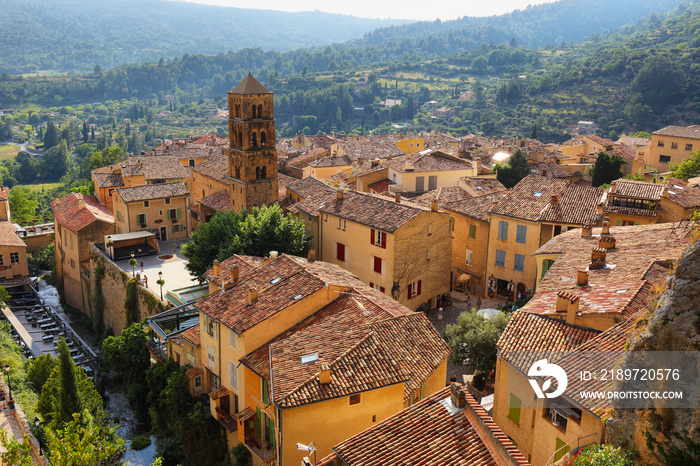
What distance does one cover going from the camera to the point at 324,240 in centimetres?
4184

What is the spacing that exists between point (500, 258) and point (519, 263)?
4.53 feet

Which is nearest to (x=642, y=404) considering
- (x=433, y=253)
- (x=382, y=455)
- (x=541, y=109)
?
(x=382, y=455)

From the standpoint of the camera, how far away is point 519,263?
38.0m

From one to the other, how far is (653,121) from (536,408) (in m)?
121

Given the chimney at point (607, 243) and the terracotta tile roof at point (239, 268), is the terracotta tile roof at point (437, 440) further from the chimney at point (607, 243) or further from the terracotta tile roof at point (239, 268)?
the terracotta tile roof at point (239, 268)

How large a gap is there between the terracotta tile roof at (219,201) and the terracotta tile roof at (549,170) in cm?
3121

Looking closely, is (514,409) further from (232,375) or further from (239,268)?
(239,268)

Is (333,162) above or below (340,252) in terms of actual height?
above

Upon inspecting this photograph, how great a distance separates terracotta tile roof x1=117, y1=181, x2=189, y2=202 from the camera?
54000mm

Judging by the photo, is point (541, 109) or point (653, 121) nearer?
point (653, 121)

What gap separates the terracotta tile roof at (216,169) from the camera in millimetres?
60000

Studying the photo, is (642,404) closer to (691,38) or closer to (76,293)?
(76,293)

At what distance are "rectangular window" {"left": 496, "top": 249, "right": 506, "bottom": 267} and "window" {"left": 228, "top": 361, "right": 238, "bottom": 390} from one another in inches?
804

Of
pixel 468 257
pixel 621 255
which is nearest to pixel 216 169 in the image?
pixel 468 257
